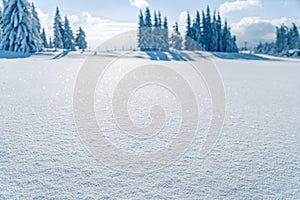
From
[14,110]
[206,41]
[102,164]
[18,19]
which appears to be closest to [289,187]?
[102,164]

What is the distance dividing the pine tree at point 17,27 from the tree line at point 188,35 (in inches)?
871

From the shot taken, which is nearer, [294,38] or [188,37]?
[188,37]

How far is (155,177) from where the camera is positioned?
Answer: 7.13ft

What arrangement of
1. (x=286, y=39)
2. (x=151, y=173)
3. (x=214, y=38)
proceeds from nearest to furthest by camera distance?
(x=151, y=173) < (x=214, y=38) < (x=286, y=39)

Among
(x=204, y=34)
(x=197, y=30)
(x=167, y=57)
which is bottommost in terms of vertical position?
(x=167, y=57)

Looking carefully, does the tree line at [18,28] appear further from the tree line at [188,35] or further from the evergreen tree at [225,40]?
the evergreen tree at [225,40]

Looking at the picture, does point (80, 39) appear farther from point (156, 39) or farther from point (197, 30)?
point (197, 30)

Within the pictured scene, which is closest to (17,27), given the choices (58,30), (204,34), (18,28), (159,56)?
(18,28)

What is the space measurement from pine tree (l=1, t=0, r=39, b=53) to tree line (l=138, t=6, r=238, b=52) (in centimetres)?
2213

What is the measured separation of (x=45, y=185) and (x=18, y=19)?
27.1 m

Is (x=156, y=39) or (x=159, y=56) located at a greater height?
(x=156, y=39)

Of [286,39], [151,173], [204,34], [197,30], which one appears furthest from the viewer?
[286,39]

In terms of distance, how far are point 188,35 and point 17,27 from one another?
33.9 meters

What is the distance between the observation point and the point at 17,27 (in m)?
23.6
